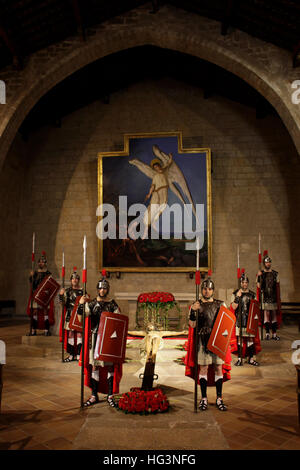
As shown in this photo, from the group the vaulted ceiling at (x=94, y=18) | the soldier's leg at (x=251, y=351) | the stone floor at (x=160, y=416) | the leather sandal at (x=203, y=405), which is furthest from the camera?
the vaulted ceiling at (x=94, y=18)

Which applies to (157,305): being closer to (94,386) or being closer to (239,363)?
(239,363)

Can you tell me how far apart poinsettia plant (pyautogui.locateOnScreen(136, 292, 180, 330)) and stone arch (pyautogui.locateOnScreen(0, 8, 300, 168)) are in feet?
13.2

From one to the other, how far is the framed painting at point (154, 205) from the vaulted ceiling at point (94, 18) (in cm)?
305

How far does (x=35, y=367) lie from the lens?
5766 mm

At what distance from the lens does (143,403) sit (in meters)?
3.72

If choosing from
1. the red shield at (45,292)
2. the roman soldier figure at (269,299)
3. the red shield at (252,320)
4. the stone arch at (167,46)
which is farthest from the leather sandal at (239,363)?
the stone arch at (167,46)

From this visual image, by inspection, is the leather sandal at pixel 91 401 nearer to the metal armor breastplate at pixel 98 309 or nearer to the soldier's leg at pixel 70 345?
the metal armor breastplate at pixel 98 309

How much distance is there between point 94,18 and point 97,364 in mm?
6975

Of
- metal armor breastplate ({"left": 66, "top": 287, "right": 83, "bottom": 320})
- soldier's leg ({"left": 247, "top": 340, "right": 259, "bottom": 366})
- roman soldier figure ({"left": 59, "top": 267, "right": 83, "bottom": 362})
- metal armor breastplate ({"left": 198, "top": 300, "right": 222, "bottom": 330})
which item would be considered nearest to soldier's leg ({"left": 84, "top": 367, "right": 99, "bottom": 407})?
metal armor breastplate ({"left": 198, "top": 300, "right": 222, "bottom": 330})

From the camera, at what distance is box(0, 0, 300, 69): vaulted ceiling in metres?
6.35

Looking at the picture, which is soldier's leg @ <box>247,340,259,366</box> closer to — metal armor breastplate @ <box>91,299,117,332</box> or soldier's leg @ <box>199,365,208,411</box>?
soldier's leg @ <box>199,365,208,411</box>

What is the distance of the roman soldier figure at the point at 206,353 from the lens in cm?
401
